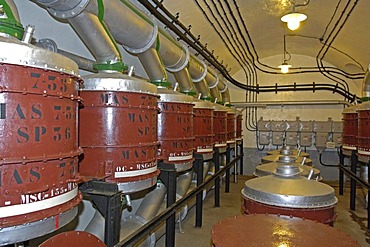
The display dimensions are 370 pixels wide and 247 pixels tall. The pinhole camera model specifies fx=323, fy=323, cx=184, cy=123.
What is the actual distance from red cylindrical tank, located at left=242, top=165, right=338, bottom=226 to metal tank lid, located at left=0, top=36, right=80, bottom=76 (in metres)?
1.80

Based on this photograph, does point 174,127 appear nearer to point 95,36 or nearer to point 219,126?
point 95,36

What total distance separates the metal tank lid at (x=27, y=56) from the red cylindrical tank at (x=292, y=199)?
1.80 meters

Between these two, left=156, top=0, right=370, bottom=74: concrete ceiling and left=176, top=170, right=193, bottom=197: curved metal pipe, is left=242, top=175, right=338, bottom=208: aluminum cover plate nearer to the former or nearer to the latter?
left=176, top=170, right=193, bottom=197: curved metal pipe

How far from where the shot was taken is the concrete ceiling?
468cm

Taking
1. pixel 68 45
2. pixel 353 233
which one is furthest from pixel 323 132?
pixel 68 45

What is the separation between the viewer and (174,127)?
2.98 metres

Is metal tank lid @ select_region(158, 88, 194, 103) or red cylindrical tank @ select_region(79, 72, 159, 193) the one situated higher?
metal tank lid @ select_region(158, 88, 194, 103)

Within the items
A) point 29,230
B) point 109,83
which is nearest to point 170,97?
point 109,83

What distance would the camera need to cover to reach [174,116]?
296 centimetres

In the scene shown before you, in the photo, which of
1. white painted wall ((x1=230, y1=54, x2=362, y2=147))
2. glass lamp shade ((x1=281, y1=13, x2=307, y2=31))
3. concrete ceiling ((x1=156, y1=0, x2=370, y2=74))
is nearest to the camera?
glass lamp shade ((x1=281, y1=13, x2=307, y2=31))

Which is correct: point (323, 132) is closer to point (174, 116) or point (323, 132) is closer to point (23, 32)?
point (174, 116)

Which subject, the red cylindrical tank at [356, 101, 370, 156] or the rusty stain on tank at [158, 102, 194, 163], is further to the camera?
the red cylindrical tank at [356, 101, 370, 156]

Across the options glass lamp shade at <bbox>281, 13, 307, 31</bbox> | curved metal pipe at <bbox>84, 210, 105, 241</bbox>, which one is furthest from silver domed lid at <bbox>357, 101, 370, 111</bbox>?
curved metal pipe at <bbox>84, 210, 105, 241</bbox>

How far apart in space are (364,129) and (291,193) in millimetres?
2429
